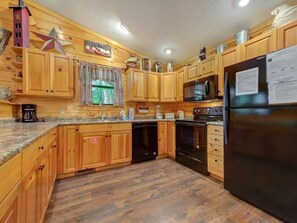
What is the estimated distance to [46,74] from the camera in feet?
8.48

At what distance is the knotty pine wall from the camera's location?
2.52 m

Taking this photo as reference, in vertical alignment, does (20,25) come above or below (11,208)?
above

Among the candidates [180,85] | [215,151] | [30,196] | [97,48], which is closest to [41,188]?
[30,196]

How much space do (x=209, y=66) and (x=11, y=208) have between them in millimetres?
3087

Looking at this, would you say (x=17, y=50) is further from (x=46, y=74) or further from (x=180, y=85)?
(x=180, y=85)

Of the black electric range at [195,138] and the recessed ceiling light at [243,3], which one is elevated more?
the recessed ceiling light at [243,3]

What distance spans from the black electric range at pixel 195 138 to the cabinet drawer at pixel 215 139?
0.24ft

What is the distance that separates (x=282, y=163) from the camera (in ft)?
4.85

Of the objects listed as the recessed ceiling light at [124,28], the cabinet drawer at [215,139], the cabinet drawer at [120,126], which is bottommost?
the cabinet drawer at [215,139]

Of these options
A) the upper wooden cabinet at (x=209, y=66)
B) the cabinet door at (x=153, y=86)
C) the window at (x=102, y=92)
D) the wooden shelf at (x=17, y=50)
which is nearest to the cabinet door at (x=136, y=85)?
the cabinet door at (x=153, y=86)

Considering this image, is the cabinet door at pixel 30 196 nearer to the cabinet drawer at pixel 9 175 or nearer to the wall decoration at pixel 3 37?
the cabinet drawer at pixel 9 175

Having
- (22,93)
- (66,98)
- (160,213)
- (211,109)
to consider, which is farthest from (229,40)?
(22,93)

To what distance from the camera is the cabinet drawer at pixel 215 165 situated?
2.30 m

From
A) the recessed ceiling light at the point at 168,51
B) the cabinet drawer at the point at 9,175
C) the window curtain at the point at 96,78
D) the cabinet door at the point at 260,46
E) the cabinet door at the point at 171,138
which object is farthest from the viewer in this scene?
the recessed ceiling light at the point at 168,51
